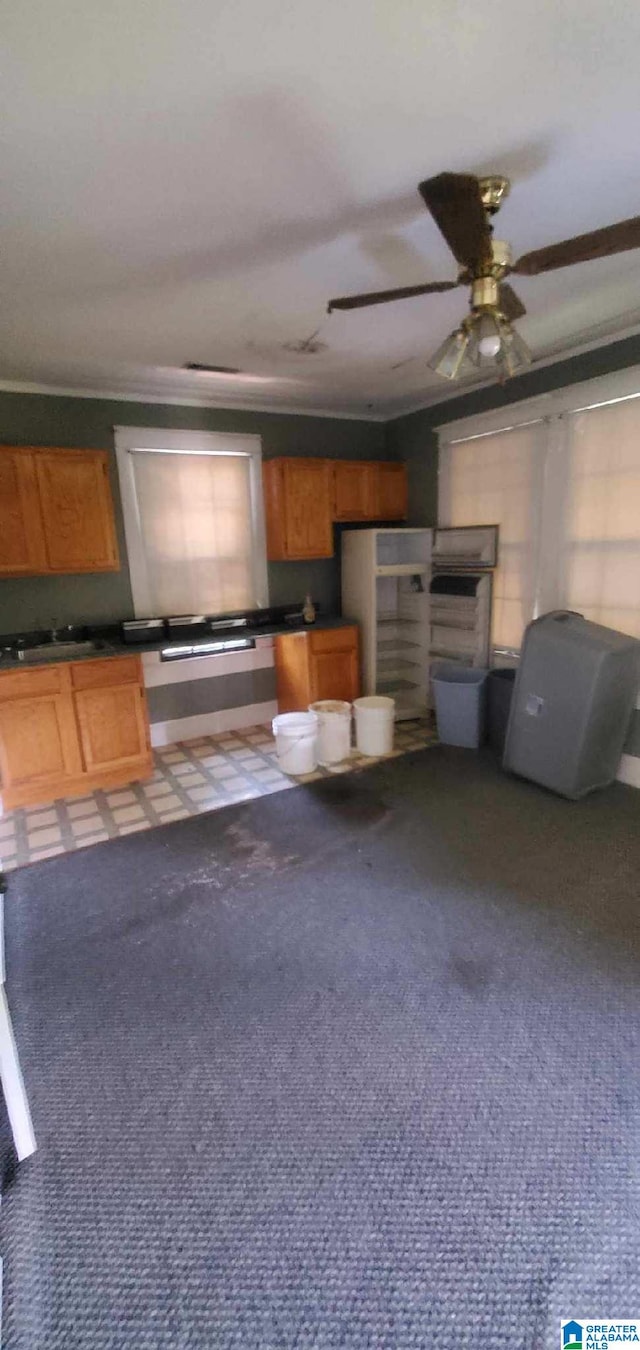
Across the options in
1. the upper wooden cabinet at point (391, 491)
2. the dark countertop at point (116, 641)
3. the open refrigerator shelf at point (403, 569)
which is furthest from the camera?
the upper wooden cabinet at point (391, 491)

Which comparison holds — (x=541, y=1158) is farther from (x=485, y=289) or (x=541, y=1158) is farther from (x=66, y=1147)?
(x=485, y=289)

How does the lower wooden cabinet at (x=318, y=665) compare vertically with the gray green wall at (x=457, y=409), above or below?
below

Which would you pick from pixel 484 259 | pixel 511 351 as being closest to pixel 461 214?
pixel 484 259

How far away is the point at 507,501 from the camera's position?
3.85m

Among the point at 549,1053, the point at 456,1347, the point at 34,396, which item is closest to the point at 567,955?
the point at 549,1053

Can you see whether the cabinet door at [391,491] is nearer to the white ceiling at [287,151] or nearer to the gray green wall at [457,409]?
the gray green wall at [457,409]

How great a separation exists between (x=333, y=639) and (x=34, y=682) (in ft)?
6.88

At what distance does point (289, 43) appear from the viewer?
1.22 metres

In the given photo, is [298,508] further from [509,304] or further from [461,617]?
[509,304]

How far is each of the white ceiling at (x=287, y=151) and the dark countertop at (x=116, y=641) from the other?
173 cm

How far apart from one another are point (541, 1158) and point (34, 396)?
4450 mm

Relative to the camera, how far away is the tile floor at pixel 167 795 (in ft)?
9.76

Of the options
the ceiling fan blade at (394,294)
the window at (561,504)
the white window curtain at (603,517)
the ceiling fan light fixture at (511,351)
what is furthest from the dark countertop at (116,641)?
the ceiling fan light fixture at (511,351)

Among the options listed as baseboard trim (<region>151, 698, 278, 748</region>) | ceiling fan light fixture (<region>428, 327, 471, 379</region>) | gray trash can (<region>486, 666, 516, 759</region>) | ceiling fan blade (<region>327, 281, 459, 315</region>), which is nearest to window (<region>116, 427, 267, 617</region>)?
baseboard trim (<region>151, 698, 278, 748</region>)
